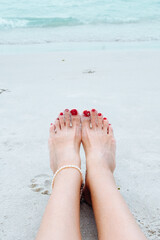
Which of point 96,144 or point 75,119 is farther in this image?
point 75,119

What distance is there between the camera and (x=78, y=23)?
834 centimetres

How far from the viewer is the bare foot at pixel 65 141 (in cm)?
130

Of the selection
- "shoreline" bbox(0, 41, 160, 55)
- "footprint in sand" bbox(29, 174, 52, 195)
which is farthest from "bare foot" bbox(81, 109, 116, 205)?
"shoreline" bbox(0, 41, 160, 55)

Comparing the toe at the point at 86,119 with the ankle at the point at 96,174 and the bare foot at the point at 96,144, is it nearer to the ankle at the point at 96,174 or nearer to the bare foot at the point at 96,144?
the bare foot at the point at 96,144

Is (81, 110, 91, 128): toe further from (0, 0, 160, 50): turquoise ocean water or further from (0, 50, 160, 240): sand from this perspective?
(0, 0, 160, 50): turquoise ocean water

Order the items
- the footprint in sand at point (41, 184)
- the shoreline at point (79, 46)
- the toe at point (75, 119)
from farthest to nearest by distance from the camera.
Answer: the shoreline at point (79, 46)
the toe at point (75, 119)
the footprint in sand at point (41, 184)

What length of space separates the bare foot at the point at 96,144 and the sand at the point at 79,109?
93mm

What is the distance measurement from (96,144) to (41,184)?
0.37m

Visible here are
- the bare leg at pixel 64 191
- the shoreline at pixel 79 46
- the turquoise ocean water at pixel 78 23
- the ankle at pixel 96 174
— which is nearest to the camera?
the bare leg at pixel 64 191

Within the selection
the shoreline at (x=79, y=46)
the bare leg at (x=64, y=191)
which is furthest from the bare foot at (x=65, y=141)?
the shoreline at (x=79, y=46)

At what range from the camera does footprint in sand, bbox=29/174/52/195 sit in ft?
4.09

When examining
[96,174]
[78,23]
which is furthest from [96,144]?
[78,23]

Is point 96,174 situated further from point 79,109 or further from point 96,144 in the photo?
point 79,109

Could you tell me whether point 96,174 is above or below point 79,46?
below
